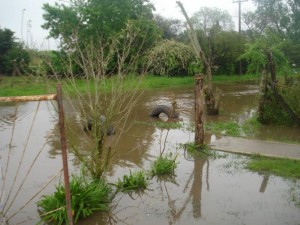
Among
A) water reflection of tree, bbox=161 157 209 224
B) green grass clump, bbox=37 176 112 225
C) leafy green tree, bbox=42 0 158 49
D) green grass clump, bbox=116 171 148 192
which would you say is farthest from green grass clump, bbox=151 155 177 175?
leafy green tree, bbox=42 0 158 49

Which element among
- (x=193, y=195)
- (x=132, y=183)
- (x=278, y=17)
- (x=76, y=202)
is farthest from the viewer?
(x=278, y=17)

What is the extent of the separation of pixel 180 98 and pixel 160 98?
1211mm

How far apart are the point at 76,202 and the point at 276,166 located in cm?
448

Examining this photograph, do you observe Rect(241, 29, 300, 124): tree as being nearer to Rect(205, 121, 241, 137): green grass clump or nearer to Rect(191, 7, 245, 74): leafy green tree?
Rect(205, 121, 241, 137): green grass clump

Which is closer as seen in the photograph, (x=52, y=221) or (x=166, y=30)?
→ (x=52, y=221)

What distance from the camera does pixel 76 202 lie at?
5.57 m

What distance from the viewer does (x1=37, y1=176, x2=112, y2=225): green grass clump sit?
5374 mm

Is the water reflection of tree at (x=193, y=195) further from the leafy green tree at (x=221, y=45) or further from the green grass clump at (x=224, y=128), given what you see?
the leafy green tree at (x=221, y=45)

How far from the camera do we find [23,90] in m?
23.8

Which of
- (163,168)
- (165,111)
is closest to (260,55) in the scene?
(165,111)

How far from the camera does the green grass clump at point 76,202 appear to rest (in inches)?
212

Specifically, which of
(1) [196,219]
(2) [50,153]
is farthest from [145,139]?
(1) [196,219]

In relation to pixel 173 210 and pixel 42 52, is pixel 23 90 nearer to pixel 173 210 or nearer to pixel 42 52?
pixel 42 52

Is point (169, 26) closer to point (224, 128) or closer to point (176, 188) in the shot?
point (224, 128)
